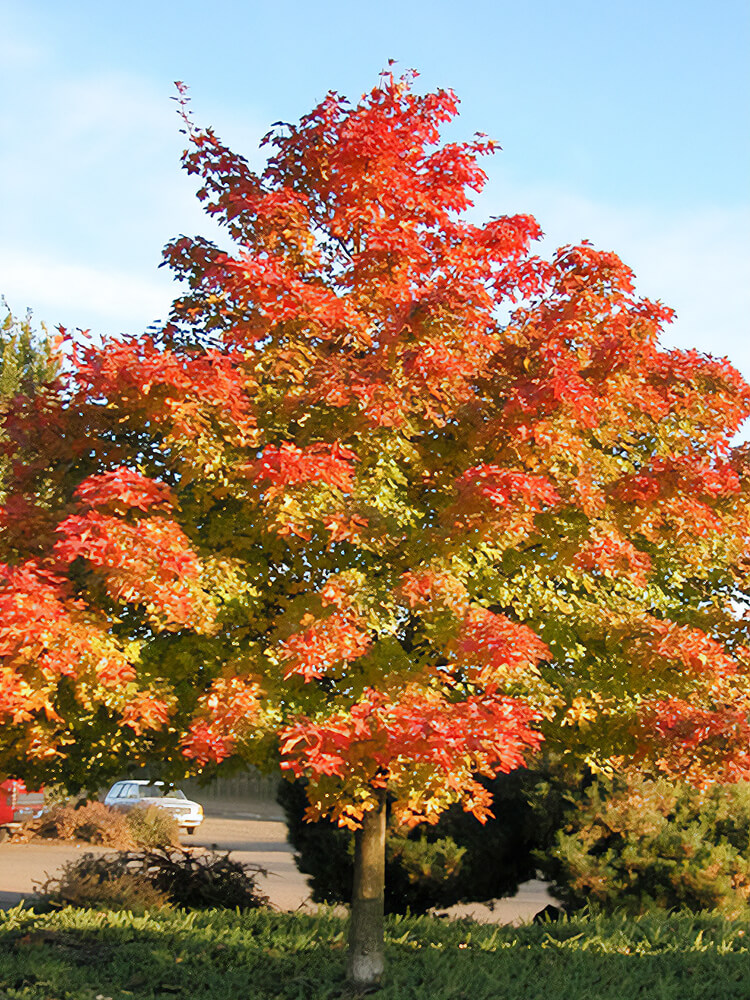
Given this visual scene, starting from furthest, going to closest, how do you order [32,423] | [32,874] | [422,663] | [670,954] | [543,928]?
[32,874] → [543,928] → [670,954] → [32,423] → [422,663]

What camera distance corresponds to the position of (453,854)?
14.5 meters

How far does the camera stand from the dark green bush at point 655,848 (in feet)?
44.2

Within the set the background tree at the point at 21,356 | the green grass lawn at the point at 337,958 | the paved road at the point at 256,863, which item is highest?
the background tree at the point at 21,356

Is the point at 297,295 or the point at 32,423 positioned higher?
the point at 297,295

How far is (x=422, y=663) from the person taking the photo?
8602mm

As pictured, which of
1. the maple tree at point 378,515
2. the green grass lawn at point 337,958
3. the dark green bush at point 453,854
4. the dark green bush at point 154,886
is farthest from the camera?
the dark green bush at point 453,854

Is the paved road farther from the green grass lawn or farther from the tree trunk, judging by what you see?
the tree trunk

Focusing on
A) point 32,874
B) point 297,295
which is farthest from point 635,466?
point 32,874

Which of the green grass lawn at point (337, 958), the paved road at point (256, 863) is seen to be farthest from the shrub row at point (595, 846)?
the paved road at point (256, 863)

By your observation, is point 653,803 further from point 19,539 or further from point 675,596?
point 19,539

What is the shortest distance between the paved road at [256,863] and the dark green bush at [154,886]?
653 millimetres

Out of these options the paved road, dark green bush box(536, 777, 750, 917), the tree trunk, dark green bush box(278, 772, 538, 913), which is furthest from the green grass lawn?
the paved road

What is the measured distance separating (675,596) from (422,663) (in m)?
2.69

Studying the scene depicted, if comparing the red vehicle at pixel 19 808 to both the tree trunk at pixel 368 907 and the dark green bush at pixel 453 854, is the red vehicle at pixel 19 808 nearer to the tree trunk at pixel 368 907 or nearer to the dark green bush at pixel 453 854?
the dark green bush at pixel 453 854
